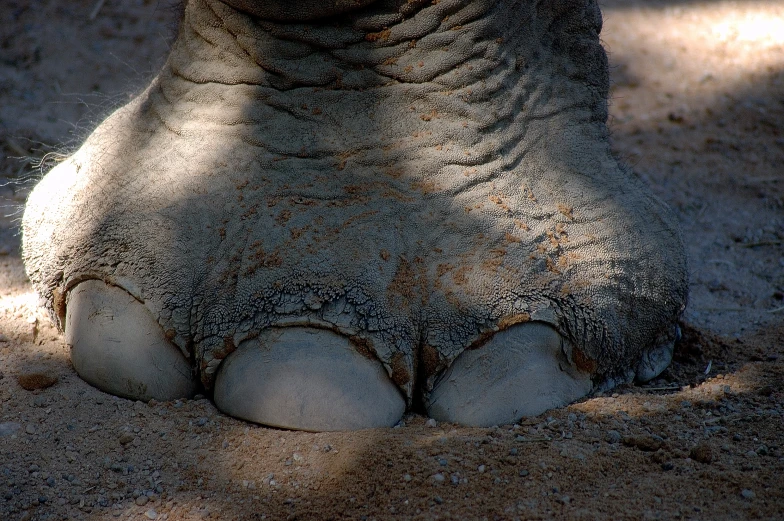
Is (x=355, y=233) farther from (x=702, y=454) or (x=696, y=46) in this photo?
(x=696, y=46)

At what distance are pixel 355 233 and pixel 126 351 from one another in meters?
0.69

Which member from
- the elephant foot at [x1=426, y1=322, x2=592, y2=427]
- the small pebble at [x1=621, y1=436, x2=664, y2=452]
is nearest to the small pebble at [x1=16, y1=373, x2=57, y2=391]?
the elephant foot at [x1=426, y1=322, x2=592, y2=427]

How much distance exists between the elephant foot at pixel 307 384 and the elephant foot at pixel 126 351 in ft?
0.56

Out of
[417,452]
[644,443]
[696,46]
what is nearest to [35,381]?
[417,452]

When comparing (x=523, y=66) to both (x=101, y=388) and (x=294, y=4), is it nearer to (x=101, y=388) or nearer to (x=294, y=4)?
(x=294, y=4)

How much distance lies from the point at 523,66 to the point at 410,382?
0.99 meters

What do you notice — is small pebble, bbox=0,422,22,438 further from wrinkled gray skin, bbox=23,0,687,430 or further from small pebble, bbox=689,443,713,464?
small pebble, bbox=689,443,713,464

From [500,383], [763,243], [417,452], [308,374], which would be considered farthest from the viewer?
[763,243]

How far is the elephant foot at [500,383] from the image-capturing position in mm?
2098

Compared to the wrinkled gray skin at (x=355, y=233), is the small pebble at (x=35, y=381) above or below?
below

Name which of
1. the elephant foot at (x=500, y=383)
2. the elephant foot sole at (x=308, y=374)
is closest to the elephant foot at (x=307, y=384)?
the elephant foot sole at (x=308, y=374)

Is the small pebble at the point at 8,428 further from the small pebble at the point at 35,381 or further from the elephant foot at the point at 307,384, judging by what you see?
the elephant foot at the point at 307,384

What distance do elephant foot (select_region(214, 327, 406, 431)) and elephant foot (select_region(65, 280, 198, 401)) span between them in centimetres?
17

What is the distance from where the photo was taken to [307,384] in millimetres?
2008
